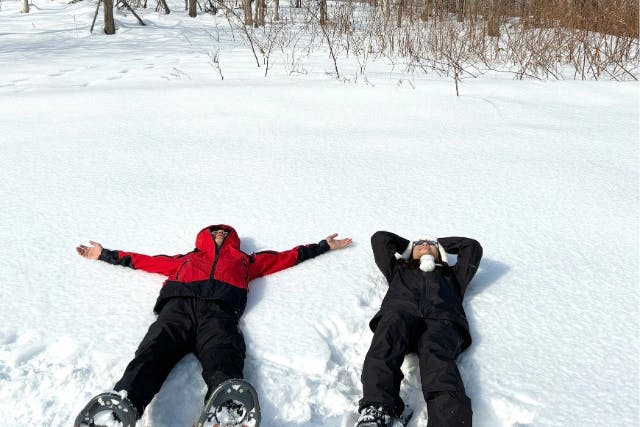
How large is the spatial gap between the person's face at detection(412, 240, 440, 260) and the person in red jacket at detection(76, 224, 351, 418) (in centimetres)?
41

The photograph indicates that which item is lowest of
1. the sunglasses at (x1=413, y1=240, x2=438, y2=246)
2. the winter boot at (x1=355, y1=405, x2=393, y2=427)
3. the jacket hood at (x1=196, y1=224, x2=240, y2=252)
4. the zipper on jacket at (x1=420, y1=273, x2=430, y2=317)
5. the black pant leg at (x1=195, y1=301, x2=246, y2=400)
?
the winter boot at (x1=355, y1=405, x2=393, y2=427)

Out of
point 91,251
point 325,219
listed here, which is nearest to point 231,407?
point 91,251

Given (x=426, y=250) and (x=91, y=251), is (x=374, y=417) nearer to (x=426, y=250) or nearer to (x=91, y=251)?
(x=426, y=250)

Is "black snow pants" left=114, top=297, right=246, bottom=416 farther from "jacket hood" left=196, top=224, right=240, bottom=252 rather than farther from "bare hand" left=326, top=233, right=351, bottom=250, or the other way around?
"bare hand" left=326, top=233, right=351, bottom=250

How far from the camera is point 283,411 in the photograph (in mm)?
1925

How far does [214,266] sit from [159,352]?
54cm

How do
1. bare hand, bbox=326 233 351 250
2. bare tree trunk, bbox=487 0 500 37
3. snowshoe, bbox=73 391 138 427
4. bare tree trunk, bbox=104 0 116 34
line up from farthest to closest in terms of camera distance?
bare tree trunk, bbox=104 0 116 34, bare tree trunk, bbox=487 0 500 37, bare hand, bbox=326 233 351 250, snowshoe, bbox=73 391 138 427

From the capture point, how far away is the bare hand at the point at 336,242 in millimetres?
2826

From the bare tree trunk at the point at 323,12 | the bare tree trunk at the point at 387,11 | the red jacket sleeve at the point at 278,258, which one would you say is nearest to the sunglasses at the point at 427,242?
the red jacket sleeve at the point at 278,258

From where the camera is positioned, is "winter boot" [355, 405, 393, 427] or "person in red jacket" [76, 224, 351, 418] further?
"person in red jacket" [76, 224, 351, 418]

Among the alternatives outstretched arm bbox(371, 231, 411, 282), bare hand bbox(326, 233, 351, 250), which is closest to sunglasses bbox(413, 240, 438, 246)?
outstretched arm bbox(371, 231, 411, 282)

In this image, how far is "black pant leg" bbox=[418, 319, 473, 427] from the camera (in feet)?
5.77

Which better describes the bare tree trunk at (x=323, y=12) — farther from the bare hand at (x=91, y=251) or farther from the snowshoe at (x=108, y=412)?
the snowshoe at (x=108, y=412)

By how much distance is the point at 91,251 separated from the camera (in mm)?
2734
